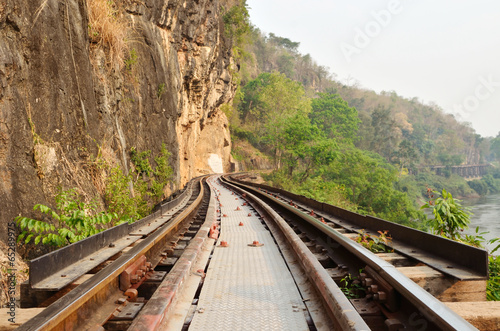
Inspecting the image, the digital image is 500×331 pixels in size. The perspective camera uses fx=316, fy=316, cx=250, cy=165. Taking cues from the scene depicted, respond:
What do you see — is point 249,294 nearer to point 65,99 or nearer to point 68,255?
point 68,255

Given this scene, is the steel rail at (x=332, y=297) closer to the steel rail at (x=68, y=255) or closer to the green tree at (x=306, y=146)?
the steel rail at (x=68, y=255)

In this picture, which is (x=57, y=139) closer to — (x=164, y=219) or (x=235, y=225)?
(x=164, y=219)

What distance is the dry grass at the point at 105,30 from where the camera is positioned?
9.07 meters

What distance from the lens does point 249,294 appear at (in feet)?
9.88

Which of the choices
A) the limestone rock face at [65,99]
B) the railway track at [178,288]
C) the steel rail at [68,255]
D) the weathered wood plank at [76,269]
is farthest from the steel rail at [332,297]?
the limestone rock face at [65,99]

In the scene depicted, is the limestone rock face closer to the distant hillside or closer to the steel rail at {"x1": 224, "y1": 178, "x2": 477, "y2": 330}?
the steel rail at {"x1": 224, "y1": 178, "x2": 477, "y2": 330}

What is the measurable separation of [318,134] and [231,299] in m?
32.3

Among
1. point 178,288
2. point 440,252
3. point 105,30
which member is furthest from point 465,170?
point 178,288

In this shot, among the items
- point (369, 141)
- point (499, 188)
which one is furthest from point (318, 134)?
point (499, 188)

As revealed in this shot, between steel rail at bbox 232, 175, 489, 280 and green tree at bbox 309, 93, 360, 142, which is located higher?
green tree at bbox 309, 93, 360, 142

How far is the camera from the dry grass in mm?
9070

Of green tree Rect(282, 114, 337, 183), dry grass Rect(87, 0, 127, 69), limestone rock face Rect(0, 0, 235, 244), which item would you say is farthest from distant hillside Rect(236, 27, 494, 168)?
dry grass Rect(87, 0, 127, 69)

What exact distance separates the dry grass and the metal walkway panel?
25.2 ft

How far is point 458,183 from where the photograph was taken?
72.9 m
